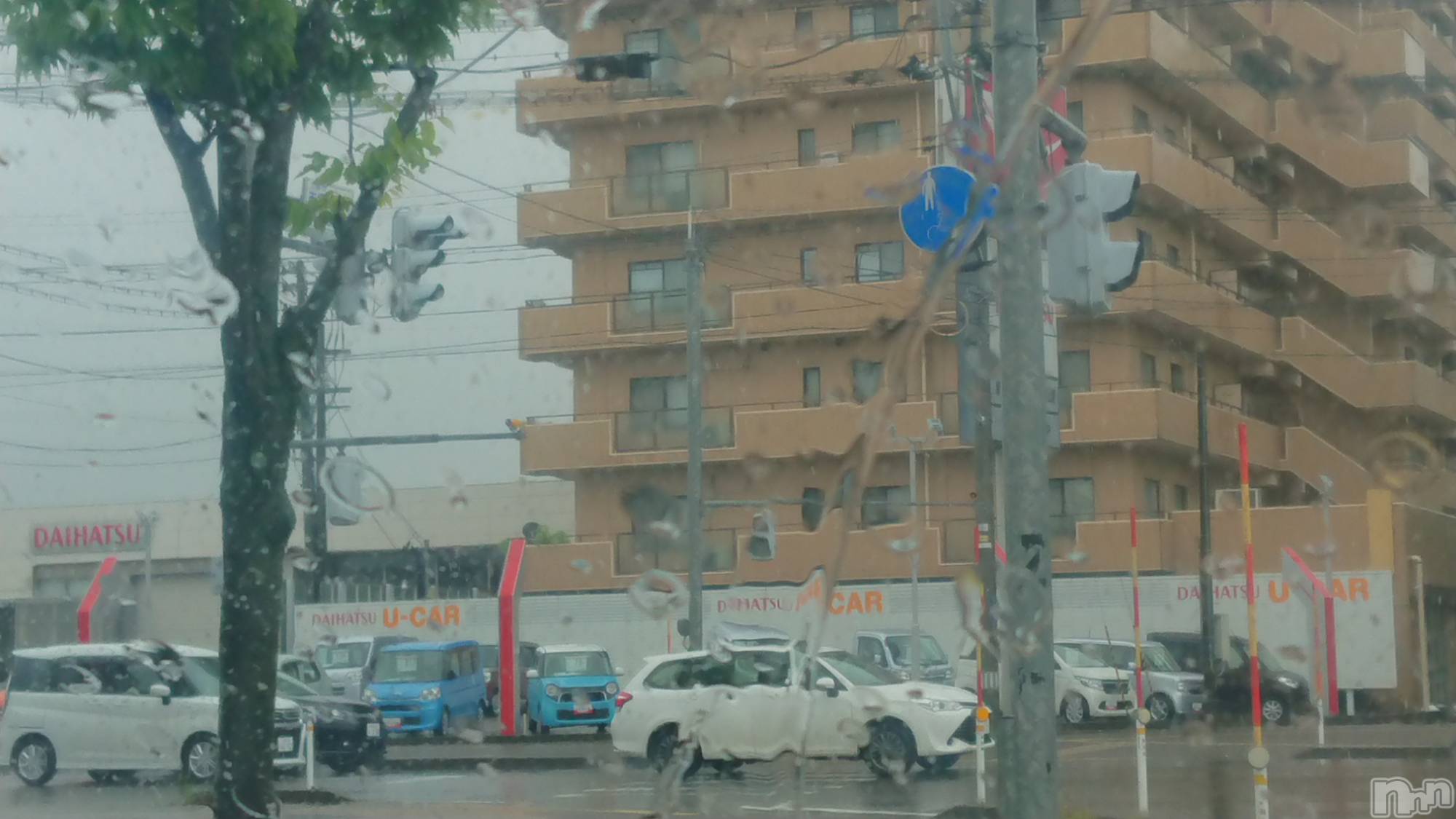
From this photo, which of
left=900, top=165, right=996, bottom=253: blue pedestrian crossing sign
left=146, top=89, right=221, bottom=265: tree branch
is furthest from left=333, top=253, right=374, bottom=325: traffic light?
left=900, top=165, right=996, bottom=253: blue pedestrian crossing sign

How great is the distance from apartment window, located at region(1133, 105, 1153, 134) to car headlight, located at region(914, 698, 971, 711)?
15097 mm

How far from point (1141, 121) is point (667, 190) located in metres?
7.96

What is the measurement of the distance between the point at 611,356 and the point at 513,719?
696 centimetres

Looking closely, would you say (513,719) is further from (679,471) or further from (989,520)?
(989,520)

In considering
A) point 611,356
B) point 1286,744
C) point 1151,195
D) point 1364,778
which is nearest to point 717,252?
point 611,356

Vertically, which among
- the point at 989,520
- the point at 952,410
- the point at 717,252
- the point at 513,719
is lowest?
the point at 513,719

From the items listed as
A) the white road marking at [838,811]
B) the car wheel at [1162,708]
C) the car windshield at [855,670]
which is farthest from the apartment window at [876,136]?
the white road marking at [838,811]

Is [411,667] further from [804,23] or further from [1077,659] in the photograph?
[804,23]

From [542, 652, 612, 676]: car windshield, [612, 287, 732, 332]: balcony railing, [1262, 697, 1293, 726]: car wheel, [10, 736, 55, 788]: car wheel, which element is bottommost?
[1262, 697, 1293, 726]: car wheel

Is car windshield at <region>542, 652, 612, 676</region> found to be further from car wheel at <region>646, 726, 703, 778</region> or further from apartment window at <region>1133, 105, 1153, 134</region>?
apartment window at <region>1133, 105, 1153, 134</region>

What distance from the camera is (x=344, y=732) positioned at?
57.9ft

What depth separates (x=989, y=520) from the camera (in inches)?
595

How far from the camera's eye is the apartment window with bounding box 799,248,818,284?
27375 mm

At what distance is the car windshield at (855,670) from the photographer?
50.2 feet
